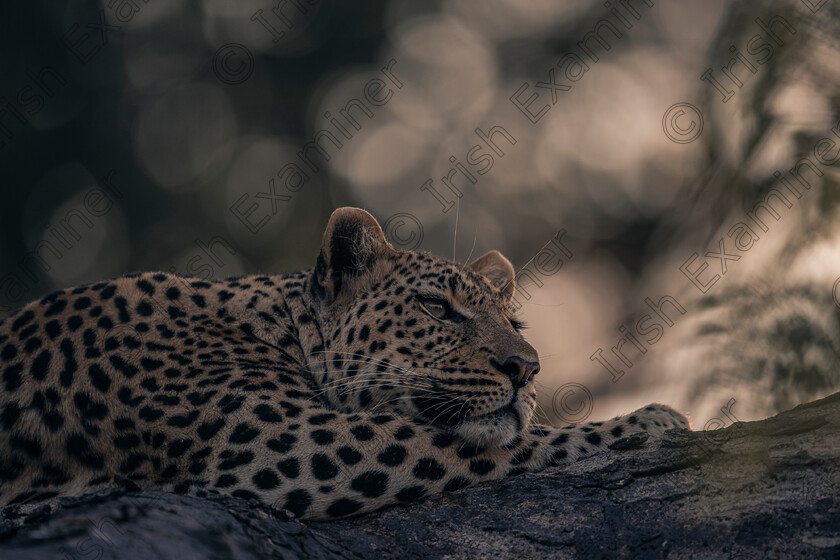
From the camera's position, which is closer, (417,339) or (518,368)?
(518,368)

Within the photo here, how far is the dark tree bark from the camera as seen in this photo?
339 cm

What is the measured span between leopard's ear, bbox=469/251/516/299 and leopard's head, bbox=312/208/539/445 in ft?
1.98

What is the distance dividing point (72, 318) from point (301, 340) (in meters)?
1.73

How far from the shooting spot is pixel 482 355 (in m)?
5.87

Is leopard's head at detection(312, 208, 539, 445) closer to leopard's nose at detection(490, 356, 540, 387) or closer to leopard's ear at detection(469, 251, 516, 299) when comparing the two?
leopard's nose at detection(490, 356, 540, 387)

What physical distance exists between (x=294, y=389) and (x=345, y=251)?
1400 mm

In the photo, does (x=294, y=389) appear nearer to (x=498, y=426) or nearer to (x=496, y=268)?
(x=498, y=426)

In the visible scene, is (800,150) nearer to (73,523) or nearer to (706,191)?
(706,191)

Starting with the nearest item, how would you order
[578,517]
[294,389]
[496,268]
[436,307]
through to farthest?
[578,517] < [294,389] < [436,307] < [496,268]

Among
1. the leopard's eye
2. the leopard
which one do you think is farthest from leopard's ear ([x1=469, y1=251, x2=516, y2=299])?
the leopard's eye

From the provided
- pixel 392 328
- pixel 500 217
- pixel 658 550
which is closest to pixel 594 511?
pixel 658 550

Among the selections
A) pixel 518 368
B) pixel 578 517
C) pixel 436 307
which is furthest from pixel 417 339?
pixel 578 517

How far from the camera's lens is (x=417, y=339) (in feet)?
20.2

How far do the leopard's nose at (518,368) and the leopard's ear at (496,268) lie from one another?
208 centimetres
